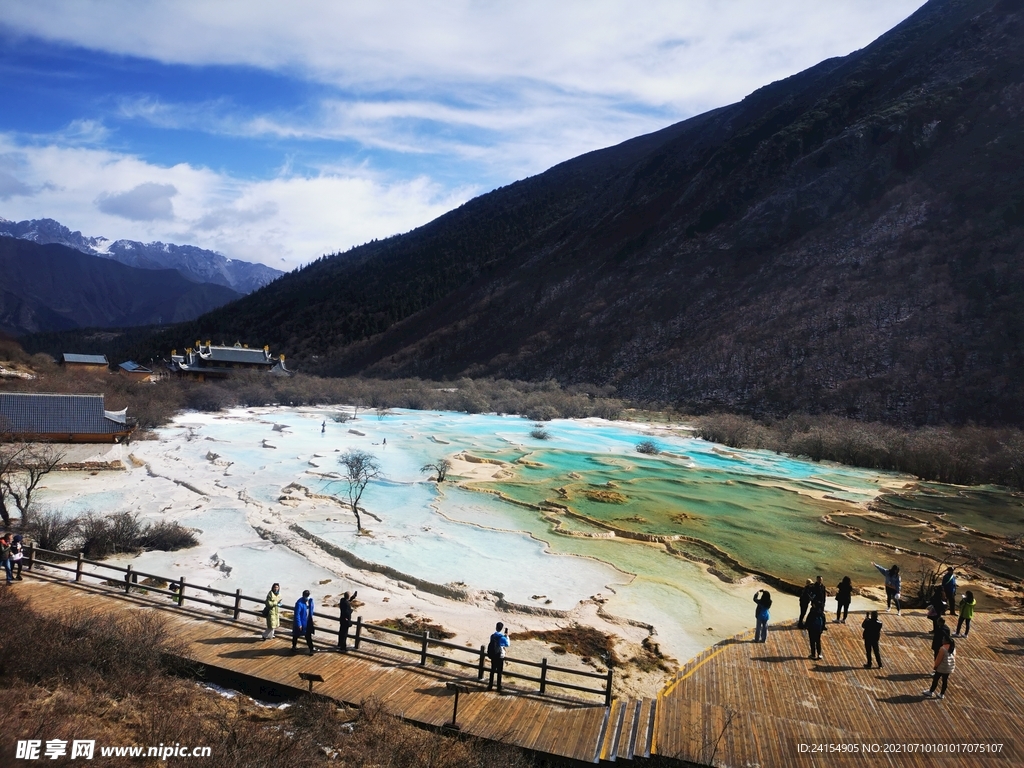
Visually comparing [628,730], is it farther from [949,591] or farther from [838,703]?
[949,591]

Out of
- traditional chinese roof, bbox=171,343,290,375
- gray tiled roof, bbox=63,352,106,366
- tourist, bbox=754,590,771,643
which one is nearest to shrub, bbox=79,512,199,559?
tourist, bbox=754,590,771,643

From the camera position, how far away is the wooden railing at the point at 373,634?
9.34 meters

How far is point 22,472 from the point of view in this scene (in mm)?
24656

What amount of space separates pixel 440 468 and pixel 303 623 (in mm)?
19407

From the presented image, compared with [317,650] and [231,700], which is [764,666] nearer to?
[317,650]

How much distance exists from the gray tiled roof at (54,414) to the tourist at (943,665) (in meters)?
31.7

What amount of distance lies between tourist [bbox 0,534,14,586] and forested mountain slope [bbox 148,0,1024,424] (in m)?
51.2

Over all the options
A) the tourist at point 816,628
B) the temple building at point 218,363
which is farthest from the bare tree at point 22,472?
the temple building at point 218,363

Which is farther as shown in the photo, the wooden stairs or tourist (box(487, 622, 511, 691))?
tourist (box(487, 622, 511, 691))

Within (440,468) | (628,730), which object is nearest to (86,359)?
(440,468)

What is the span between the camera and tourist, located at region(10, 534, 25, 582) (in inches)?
490

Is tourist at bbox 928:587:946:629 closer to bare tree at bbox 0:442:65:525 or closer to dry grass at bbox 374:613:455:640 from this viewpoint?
dry grass at bbox 374:613:455:640

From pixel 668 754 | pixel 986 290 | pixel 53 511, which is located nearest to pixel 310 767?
pixel 668 754

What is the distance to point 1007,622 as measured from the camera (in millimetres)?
12867
